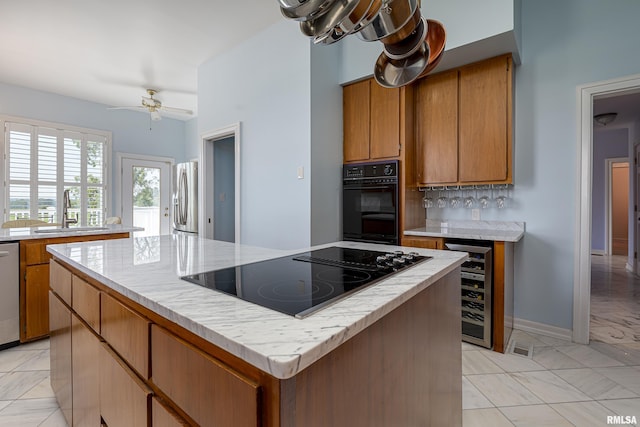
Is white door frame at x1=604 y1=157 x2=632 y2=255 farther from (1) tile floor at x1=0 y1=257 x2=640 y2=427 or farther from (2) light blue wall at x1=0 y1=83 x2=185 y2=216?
(2) light blue wall at x1=0 y1=83 x2=185 y2=216

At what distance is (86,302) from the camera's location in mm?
1278

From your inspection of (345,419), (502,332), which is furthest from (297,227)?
(345,419)

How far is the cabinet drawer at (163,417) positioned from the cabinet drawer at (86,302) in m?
0.53

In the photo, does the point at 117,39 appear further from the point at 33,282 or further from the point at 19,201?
the point at 19,201

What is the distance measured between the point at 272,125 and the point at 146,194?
3.79 metres

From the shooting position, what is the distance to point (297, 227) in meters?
3.04

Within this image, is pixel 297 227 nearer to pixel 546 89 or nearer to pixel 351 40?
pixel 351 40

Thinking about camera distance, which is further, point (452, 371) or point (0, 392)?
point (0, 392)

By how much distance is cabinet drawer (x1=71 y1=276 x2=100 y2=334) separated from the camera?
1.19m

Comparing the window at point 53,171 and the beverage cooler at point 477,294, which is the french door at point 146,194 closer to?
the window at point 53,171

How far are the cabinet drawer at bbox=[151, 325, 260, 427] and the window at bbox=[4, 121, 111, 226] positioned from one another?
5254 millimetres

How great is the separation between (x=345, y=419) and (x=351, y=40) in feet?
10.8

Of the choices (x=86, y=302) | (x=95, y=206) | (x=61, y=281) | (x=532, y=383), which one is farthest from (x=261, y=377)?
(x=95, y=206)

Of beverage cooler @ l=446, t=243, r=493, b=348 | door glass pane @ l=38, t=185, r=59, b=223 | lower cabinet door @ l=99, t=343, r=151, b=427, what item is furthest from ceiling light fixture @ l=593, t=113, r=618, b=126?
door glass pane @ l=38, t=185, r=59, b=223
